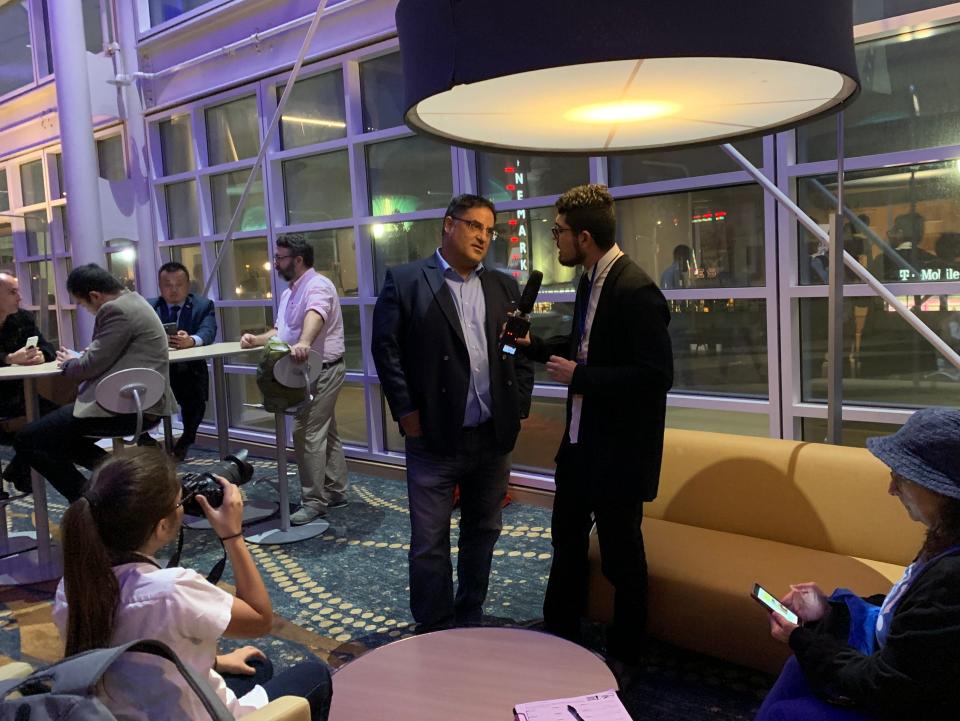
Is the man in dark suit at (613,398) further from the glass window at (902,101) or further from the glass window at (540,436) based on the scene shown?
the glass window at (540,436)

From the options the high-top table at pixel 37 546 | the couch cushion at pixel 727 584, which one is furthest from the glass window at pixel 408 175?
the couch cushion at pixel 727 584

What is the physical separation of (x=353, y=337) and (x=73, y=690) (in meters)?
4.85

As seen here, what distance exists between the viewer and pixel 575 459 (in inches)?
98.7

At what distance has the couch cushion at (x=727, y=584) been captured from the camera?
2.40 m

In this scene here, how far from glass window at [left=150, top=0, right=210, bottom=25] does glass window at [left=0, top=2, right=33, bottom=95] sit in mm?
2386

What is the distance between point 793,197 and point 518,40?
9.42 feet

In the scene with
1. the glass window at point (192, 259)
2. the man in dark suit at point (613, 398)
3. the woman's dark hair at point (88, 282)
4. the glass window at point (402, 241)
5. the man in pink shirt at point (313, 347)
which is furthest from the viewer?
the glass window at point (192, 259)

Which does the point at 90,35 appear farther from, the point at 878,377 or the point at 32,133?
the point at 878,377

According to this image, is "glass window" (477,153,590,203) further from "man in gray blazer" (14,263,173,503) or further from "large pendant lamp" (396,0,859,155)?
"large pendant lamp" (396,0,859,155)

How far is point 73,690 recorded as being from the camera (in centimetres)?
104

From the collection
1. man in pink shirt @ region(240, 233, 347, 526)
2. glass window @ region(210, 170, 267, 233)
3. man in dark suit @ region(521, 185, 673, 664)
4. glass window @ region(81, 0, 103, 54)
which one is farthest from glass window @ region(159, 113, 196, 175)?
man in dark suit @ region(521, 185, 673, 664)

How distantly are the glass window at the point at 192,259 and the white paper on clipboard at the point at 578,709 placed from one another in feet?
19.7

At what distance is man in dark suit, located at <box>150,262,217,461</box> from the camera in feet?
18.5

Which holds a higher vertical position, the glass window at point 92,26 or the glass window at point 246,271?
the glass window at point 92,26
